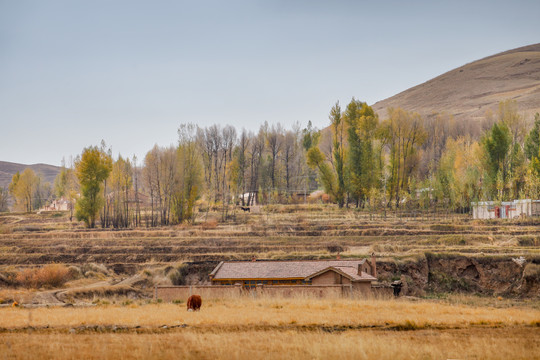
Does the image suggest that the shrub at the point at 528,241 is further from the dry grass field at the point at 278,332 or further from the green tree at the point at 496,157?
the dry grass field at the point at 278,332

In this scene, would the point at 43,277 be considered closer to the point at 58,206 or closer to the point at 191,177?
the point at 191,177

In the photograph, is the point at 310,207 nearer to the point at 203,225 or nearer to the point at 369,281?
the point at 203,225

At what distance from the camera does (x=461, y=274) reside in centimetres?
4306

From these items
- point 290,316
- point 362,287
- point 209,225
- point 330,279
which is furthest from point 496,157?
point 290,316

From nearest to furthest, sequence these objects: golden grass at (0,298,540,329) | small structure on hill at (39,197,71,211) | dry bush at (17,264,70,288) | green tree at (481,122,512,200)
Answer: golden grass at (0,298,540,329)
dry bush at (17,264,70,288)
green tree at (481,122,512,200)
small structure on hill at (39,197,71,211)

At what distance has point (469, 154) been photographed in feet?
251

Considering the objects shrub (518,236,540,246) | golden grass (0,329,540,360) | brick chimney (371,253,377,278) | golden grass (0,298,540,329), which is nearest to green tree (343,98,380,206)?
shrub (518,236,540,246)

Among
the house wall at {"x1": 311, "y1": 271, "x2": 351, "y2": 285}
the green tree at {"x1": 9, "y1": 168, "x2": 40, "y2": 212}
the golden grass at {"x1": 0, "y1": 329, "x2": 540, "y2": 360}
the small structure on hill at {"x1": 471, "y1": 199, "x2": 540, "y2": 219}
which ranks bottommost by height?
the house wall at {"x1": 311, "y1": 271, "x2": 351, "y2": 285}

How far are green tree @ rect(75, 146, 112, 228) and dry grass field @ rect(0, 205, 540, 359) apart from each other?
3.03 metres

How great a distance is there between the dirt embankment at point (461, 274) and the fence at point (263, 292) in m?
9.11

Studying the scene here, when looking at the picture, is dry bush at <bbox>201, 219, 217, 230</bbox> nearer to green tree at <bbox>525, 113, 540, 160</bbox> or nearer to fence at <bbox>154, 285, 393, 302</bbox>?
fence at <bbox>154, 285, 393, 302</bbox>

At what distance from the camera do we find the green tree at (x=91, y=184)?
6588cm

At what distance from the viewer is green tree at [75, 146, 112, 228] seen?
6588cm

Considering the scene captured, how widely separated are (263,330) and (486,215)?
154 ft
